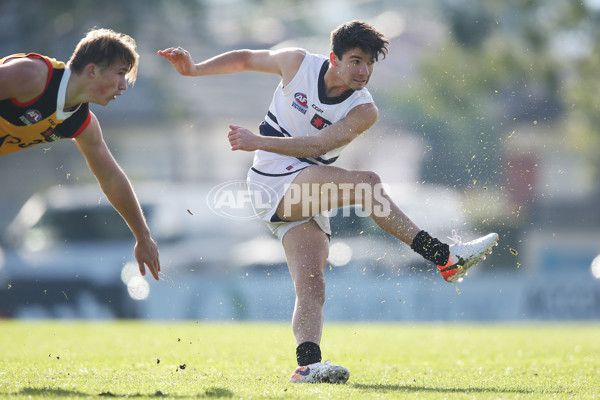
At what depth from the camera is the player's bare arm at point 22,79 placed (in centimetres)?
468

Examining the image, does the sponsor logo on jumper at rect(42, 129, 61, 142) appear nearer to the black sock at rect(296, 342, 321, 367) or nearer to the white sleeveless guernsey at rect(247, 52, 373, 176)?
the white sleeveless guernsey at rect(247, 52, 373, 176)

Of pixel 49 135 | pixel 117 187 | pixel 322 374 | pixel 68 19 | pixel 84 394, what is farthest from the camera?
pixel 68 19

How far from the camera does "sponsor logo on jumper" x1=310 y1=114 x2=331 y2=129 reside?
5523 millimetres

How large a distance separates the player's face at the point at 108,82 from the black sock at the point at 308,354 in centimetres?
192

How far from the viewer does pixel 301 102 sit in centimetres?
561

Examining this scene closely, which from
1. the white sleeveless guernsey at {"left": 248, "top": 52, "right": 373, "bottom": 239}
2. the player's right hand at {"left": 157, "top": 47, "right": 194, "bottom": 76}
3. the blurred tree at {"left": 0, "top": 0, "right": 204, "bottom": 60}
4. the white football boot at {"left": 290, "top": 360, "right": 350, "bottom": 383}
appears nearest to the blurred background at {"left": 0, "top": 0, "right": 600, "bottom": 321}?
the blurred tree at {"left": 0, "top": 0, "right": 204, "bottom": 60}

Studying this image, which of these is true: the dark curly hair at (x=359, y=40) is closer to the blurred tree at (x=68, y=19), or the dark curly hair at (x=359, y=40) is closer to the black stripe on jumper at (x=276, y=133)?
the black stripe on jumper at (x=276, y=133)

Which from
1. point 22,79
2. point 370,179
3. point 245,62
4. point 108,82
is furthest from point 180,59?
point 370,179

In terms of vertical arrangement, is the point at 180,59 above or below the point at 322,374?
above

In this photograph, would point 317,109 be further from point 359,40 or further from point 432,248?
point 432,248

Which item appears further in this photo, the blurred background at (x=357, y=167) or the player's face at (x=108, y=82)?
the blurred background at (x=357, y=167)

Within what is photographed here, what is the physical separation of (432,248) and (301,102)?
1287 millimetres

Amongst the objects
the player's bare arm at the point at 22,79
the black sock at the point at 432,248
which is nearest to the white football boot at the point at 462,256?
the black sock at the point at 432,248

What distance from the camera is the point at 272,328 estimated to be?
33.8ft
